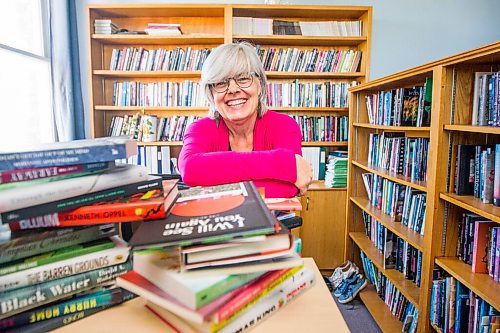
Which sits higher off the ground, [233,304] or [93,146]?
[93,146]

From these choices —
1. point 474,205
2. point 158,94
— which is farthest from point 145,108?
point 474,205

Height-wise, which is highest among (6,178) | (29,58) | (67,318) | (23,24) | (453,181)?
(23,24)

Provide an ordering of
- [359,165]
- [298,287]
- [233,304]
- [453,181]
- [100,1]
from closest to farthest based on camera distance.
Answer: [233,304] → [298,287] → [453,181] → [359,165] → [100,1]

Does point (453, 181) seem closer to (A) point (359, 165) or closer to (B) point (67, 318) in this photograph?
(A) point (359, 165)

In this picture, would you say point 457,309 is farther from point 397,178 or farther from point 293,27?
point 293,27

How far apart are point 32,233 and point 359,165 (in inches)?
90.3

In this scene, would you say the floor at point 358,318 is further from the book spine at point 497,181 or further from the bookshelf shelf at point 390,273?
the book spine at point 497,181

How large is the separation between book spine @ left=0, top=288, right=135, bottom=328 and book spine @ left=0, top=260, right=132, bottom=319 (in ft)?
0.03

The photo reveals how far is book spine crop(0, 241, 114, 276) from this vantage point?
0.55 meters

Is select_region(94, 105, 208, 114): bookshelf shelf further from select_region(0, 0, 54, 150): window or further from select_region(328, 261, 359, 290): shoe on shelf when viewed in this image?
select_region(328, 261, 359, 290): shoe on shelf

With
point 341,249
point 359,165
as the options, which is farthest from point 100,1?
point 341,249

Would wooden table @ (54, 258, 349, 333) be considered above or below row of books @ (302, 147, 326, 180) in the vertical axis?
below

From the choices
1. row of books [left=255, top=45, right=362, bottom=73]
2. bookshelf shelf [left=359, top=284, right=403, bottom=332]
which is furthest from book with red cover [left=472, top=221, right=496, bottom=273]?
row of books [left=255, top=45, right=362, bottom=73]

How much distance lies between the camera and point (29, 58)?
262 centimetres
